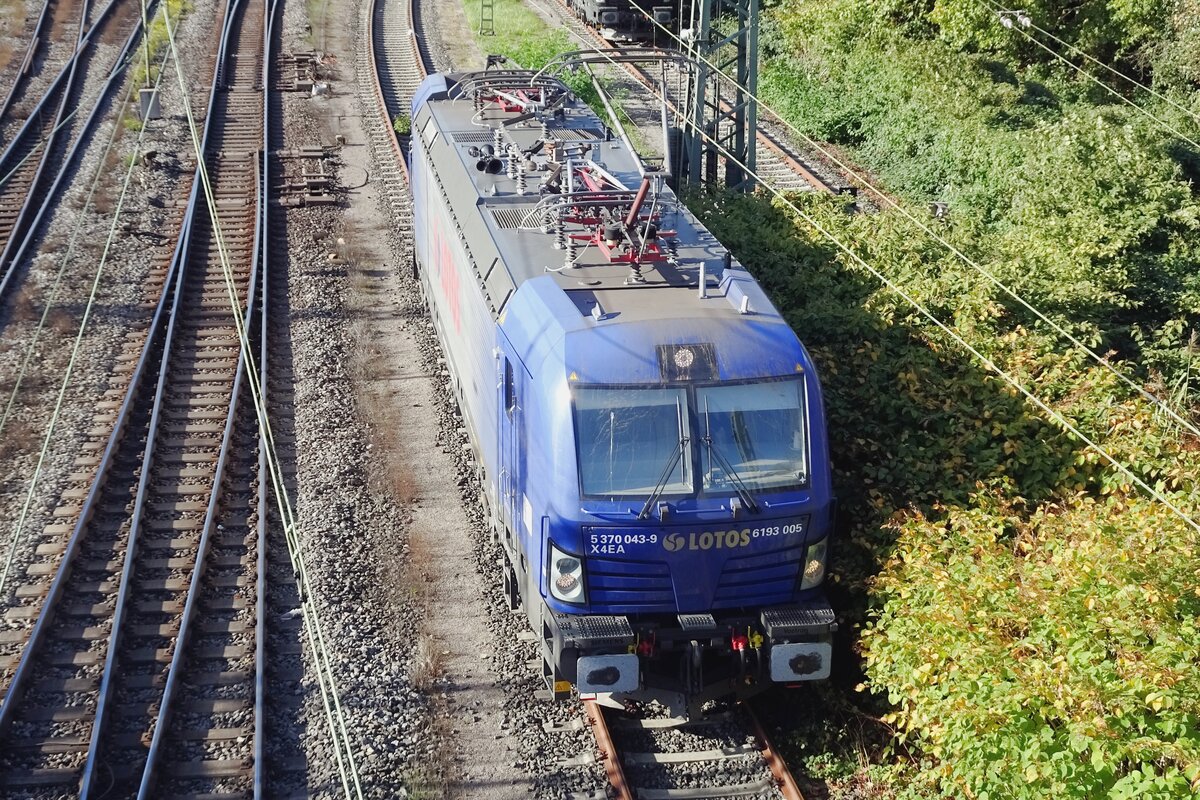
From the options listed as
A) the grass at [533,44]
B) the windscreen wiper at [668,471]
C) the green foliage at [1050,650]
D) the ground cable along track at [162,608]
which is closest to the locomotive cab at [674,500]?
the windscreen wiper at [668,471]

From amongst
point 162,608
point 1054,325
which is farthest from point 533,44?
point 1054,325

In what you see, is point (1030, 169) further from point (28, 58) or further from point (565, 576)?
point (28, 58)

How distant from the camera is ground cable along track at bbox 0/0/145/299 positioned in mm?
19422

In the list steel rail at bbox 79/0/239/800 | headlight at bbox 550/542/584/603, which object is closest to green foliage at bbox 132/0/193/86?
steel rail at bbox 79/0/239/800

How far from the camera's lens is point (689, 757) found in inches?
370

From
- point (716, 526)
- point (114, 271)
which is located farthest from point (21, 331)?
point (716, 526)

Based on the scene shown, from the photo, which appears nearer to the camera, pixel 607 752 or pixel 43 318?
pixel 607 752

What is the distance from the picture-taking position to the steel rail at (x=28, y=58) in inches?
1000

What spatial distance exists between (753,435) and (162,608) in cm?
596

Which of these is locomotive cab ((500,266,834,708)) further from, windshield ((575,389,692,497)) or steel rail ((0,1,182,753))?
steel rail ((0,1,182,753))

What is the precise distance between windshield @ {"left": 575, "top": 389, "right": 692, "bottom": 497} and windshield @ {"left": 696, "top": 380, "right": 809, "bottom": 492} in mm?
186

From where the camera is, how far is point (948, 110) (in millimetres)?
23344

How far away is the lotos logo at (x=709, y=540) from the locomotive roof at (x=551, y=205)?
5.50 feet

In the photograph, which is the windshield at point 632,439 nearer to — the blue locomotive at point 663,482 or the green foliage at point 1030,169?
the blue locomotive at point 663,482
